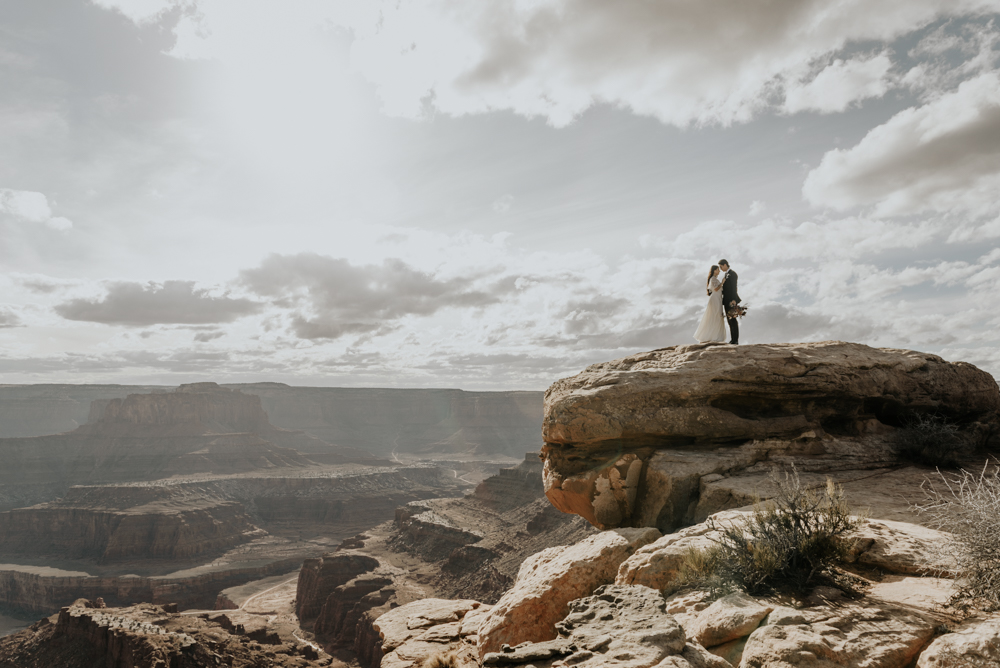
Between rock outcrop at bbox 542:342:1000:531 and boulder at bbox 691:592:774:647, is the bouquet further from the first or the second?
boulder at bbox 691:592:774:647

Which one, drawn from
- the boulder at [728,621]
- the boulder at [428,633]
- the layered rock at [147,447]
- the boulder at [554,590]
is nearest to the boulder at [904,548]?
the boulder at [728,621]

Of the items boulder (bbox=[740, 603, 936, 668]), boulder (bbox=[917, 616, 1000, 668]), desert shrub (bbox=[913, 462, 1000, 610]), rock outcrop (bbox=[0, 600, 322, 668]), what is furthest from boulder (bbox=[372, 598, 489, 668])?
rock outcrop (bbox=[0, 600, 322, 668])

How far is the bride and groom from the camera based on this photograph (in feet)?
48.1

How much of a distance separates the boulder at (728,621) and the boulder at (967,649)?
4.76ft

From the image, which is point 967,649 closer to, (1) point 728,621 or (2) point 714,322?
(1) point 728,621

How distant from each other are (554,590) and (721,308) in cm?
960

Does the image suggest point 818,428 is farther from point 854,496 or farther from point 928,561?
point 928,561

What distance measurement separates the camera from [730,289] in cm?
1468

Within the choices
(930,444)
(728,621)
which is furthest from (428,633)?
(930,444)

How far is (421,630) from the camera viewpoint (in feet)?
40.9

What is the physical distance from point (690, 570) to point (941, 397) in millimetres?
10396

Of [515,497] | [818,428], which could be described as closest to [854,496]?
[818,428]

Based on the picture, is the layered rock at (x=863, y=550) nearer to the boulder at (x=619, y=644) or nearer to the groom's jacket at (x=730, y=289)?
the boulder at (x=619, y=644)

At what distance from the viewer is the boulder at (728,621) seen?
582cm
